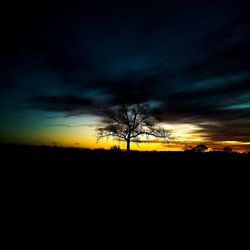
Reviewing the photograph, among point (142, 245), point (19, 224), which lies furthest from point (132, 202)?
point (19, 224)

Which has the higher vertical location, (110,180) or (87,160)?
(87,160)

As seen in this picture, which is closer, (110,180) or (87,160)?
(110,180)

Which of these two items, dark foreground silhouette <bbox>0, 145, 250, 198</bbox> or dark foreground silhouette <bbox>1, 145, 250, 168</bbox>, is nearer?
dark foreground silhouette <bbox>0, 145, 250, 198</bbox>

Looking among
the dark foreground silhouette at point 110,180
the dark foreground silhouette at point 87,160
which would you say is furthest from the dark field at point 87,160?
the dark foreground silhouette at point 110,180

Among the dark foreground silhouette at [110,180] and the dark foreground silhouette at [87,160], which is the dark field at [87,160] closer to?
the dark foreground silhouette at [87,160]

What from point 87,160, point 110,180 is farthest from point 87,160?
point 110,180

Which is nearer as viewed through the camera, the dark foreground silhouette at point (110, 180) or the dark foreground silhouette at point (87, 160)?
the dark foreground silhouette at point (110, 180)

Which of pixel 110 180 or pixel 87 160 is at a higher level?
pixel 87 160

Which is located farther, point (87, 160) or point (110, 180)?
point (87, 160)

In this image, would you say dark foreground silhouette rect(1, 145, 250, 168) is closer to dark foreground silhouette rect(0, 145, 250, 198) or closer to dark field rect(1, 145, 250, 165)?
dark field rect(1, 145, 250, 165)

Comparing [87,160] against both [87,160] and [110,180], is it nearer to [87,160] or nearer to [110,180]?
[87,160]

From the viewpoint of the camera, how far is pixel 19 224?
454 centimetres

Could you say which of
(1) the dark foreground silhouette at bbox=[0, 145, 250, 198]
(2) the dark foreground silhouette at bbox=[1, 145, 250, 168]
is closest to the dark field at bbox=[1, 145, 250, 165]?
(2) the dark foreground silhouette at bbox=[1, 145, 250, 168]

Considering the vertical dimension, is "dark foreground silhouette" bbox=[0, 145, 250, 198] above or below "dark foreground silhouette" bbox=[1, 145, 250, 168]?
below
